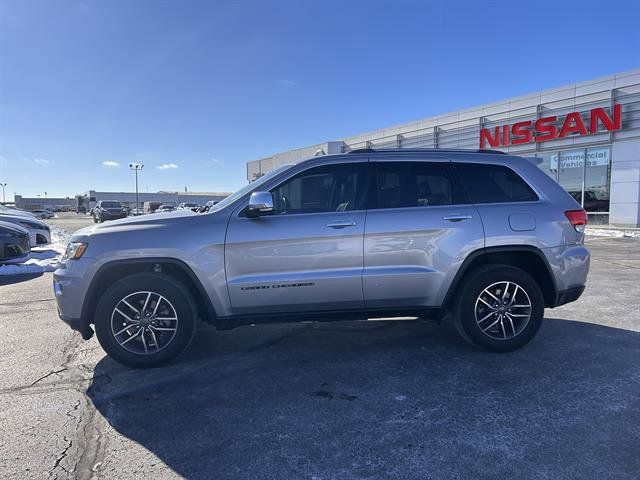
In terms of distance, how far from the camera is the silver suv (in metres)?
3.88

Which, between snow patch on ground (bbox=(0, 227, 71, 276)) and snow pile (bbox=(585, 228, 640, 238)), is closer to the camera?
snow patch on ground (bbox=(0, 227, 71, 276))

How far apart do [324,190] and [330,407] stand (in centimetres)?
198

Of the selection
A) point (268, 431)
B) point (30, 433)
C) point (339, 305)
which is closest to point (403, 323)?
point (339, 305)

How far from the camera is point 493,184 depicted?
173 inches

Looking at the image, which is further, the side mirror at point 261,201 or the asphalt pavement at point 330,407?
the side mirror at point 261,201

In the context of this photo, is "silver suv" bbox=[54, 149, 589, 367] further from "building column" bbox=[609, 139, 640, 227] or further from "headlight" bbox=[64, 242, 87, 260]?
"building column" bbox=[609, 139, 640, 227]

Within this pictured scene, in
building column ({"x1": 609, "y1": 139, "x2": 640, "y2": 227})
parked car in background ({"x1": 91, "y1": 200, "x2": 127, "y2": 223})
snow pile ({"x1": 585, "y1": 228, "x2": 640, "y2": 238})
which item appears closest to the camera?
snow pile ({"x1": 585, "y1": 228, "x2": 640, "y2": 238})

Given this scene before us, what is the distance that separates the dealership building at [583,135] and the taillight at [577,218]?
44.6 feet

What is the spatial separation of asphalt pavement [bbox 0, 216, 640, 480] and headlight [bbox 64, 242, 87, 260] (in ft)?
3.48

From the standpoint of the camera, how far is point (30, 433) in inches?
116

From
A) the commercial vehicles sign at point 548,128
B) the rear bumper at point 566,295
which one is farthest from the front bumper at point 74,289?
the commercial vehicles sign at point 548,128

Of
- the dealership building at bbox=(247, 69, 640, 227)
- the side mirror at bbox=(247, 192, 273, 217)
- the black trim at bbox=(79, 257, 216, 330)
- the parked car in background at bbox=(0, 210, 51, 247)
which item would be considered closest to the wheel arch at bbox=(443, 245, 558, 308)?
the side mirror at bbox=(247, 192, 273, 217)

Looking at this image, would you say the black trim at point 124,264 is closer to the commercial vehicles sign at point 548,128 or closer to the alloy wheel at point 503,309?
the alloy wheel at point 503,309

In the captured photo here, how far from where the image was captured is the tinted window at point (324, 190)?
411cm
